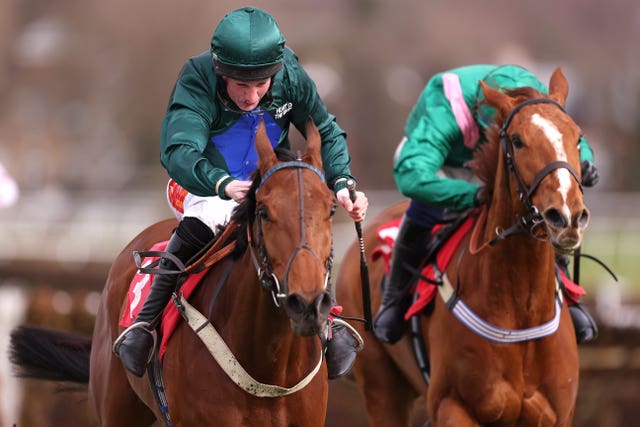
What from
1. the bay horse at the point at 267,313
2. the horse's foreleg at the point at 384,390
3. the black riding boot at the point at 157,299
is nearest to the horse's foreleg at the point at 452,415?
the bay horse at the point at 267,313

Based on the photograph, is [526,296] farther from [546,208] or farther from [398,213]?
[398,213]

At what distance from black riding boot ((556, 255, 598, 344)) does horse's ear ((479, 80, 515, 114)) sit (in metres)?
1.09

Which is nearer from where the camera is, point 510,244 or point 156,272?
point 156,272

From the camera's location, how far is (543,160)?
5965 millimetres

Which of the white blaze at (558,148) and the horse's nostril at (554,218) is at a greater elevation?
the white blaze at (558,148)

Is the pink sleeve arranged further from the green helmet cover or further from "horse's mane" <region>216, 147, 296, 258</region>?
"horse's mane" <region>216, 147, 296, 258</region>

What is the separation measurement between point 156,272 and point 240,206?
684 millimetres

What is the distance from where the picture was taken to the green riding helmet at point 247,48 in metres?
5.39

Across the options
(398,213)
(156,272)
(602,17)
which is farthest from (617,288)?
(602,17)

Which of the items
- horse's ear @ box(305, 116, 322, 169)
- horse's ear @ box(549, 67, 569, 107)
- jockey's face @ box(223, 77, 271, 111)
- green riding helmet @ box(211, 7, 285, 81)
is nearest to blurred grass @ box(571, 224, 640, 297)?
horse's ear @ box(549, 67, 569, 107)

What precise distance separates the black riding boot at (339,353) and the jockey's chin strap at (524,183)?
1.02 m

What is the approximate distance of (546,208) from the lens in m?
5.84

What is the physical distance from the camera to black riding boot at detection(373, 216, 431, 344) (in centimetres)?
734

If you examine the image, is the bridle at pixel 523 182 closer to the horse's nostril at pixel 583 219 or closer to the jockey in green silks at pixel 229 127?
the horse's nostril at pixel 583 219
